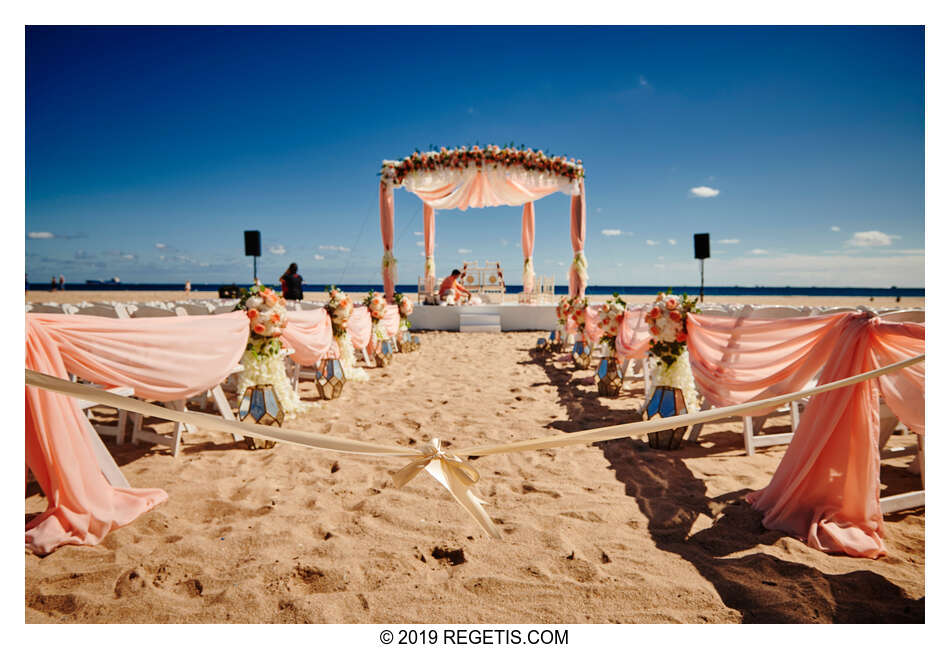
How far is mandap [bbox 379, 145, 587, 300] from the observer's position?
33.0ft

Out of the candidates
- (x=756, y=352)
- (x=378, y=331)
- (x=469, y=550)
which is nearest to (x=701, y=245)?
(x=378, y=331)

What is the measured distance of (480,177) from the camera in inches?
410

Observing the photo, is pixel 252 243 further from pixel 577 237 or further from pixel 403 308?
pixel 577 237

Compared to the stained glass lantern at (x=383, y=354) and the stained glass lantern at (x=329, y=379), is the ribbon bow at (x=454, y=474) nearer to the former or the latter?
the stained glass lantern at (x=329, y=379)

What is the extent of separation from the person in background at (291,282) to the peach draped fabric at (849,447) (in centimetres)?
746

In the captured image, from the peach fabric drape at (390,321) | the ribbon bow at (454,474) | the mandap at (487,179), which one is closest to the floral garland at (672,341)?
the ribbon bow at (454,474)

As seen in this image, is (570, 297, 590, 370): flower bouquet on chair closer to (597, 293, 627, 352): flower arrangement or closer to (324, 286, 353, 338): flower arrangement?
(597, 293, 627, 352): flower arrangement

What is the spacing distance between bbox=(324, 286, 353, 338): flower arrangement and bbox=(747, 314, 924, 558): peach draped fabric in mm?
→ 4570

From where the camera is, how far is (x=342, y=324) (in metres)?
5.42

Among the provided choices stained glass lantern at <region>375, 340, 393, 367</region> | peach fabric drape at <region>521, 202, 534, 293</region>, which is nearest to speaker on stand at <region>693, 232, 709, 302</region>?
peach fabric drape at <region>521, 202, 534, 293</region>

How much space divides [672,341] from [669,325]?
0.14 metres

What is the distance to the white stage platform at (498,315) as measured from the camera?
37.0 feet

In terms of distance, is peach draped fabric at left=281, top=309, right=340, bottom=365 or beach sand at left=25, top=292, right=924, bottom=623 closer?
beach sand at left=25, top=292, right=924, bottom=623

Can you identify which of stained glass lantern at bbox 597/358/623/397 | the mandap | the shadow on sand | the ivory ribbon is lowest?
the shadow on sand
